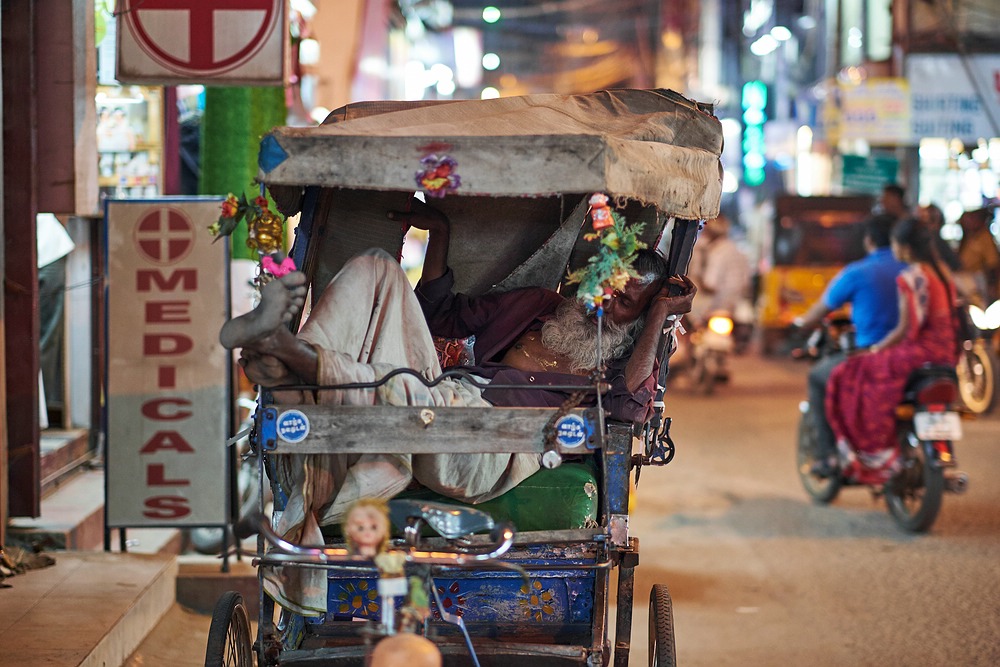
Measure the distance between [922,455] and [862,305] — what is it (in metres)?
1.19

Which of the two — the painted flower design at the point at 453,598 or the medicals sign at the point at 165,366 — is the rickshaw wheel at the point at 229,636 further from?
the medicals sign at the point at 165,366

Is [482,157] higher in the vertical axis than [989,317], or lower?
higher

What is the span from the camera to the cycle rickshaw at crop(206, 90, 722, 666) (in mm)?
3707

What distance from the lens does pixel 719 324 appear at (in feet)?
48.6

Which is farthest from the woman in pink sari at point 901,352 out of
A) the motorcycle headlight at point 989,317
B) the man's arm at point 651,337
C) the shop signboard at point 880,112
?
the shop signboard at point 880,112

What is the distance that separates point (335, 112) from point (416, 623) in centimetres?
222

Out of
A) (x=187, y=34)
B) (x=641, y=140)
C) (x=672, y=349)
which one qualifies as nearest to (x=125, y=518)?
(x=187, y=34)

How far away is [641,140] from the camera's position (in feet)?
14.2

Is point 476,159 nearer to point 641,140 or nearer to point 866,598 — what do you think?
point 641,140

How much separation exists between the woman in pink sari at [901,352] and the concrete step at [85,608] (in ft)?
15.3

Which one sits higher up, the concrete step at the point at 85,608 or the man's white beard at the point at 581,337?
the man's white beard at the point at 581,337

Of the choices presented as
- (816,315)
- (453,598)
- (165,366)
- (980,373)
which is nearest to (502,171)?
(453,598)

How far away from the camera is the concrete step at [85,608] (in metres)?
4.71

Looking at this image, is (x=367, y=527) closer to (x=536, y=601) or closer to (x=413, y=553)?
(x=413, y=553)
